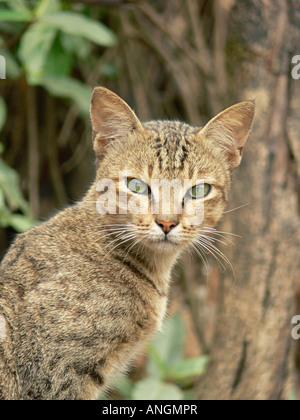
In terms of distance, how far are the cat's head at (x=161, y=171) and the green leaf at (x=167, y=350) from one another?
65.6 inches

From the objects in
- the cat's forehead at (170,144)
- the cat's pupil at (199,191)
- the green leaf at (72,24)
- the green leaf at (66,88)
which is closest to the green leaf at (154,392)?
the cat's pupil at (199,191)

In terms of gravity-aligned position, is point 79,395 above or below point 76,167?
below

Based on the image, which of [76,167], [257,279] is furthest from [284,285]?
[76,167]

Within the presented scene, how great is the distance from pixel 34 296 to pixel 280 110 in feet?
6.07

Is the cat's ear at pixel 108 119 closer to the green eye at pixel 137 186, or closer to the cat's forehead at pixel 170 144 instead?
the cat's forehead at pixel 170 144

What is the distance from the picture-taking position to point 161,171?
8.38 ft

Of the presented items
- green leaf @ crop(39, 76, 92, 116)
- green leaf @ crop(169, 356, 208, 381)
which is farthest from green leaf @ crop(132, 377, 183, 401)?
green leaf @ crop(39, 76, 92, 116)

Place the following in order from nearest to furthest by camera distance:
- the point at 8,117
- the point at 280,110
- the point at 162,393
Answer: the point at 280,110
the point at 162,393
the point at 8,117

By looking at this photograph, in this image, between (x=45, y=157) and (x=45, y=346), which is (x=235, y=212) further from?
(x=45, y=157)

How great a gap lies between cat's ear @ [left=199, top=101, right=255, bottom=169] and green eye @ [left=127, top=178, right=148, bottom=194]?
1.43 feet

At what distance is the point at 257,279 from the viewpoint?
339 cm

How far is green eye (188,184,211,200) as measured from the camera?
259 centimetres

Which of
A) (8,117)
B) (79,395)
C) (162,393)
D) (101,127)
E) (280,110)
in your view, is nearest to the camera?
(79,395)

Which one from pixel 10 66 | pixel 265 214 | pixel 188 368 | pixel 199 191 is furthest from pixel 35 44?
pixel 188 368
